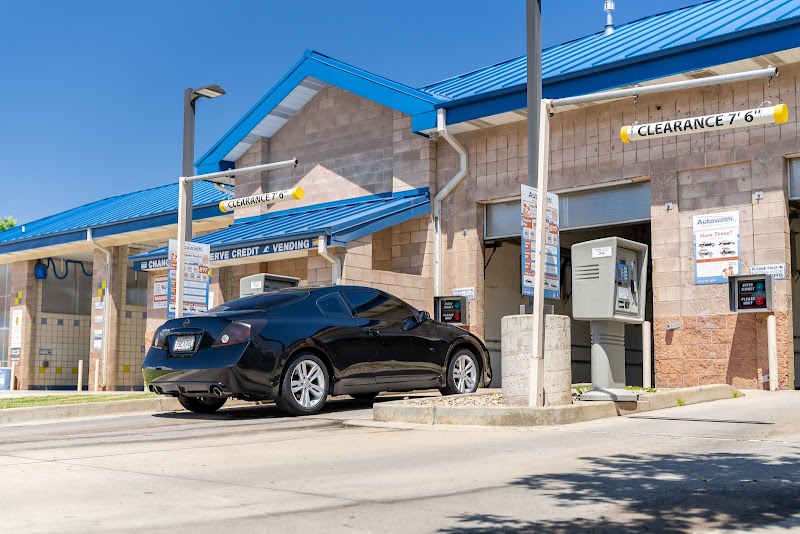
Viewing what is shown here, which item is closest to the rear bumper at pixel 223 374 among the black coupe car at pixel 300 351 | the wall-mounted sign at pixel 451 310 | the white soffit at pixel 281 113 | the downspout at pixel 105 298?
the black coupe car at pixel 300 351

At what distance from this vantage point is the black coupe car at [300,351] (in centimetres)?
1011

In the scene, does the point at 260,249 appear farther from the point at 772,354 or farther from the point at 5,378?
Answer: the point at 5,378

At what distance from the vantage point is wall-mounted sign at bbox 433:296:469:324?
18266 millimetres

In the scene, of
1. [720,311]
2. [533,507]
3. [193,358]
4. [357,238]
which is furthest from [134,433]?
[720,311]

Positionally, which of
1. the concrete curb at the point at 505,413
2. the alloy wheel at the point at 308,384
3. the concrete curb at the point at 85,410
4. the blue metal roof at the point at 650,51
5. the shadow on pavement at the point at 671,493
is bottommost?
the concrete curb at the point at 85,410

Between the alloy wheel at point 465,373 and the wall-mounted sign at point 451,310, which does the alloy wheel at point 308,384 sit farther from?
the wall-mounted sign at point 451,310

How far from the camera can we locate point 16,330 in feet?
94.8

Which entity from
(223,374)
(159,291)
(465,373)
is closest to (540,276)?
(465,373)

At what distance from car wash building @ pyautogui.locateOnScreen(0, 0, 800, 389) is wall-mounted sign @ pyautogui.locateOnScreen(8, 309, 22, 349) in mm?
6393

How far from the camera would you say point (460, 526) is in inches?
179

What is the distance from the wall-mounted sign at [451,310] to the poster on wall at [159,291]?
6.83m

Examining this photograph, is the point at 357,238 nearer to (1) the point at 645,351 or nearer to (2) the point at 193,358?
(1) the point at 645,351

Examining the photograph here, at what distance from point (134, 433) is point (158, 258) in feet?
38.7

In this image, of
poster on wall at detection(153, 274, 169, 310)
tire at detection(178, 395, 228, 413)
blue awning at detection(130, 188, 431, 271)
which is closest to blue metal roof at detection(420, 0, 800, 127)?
blue awning at detection(130, 188, 431, 271)
